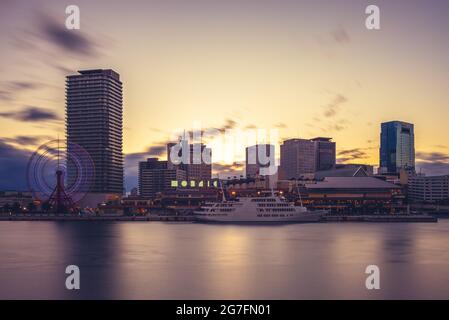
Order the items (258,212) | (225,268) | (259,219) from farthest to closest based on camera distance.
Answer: (258,212)
(259,219)
(225,268)

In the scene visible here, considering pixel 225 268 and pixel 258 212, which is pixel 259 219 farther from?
pixel 225 268

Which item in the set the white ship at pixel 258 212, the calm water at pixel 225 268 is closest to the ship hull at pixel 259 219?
the white ship at pixel 258 212

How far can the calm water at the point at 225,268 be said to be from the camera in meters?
47.3

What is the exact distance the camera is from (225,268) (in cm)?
6231

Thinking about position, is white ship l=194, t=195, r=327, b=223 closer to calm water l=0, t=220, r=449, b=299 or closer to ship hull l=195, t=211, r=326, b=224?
ship hull l=195, t=211, r=326, b=224

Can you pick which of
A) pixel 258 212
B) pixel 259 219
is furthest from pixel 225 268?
pixel 258 212

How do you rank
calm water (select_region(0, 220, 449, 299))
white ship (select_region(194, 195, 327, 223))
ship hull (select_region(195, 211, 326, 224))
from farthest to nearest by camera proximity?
white ship (select_region(194, 195, 327, 223)) < ship hull (select_region(195, 211, 326, 224)) < calm water (select_region(0, 220, 449, 299))

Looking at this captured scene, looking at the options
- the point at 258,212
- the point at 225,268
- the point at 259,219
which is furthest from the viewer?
the point at 258,212

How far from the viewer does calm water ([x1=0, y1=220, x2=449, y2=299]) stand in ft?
155

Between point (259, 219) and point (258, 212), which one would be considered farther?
point (258, 212)

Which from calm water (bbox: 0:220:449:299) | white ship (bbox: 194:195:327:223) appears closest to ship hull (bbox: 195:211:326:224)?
white ship (bbox: 194:195:327:223)

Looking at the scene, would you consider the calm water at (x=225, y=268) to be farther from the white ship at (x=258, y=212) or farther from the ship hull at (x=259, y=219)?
the white ship at (x=258, y=212)
